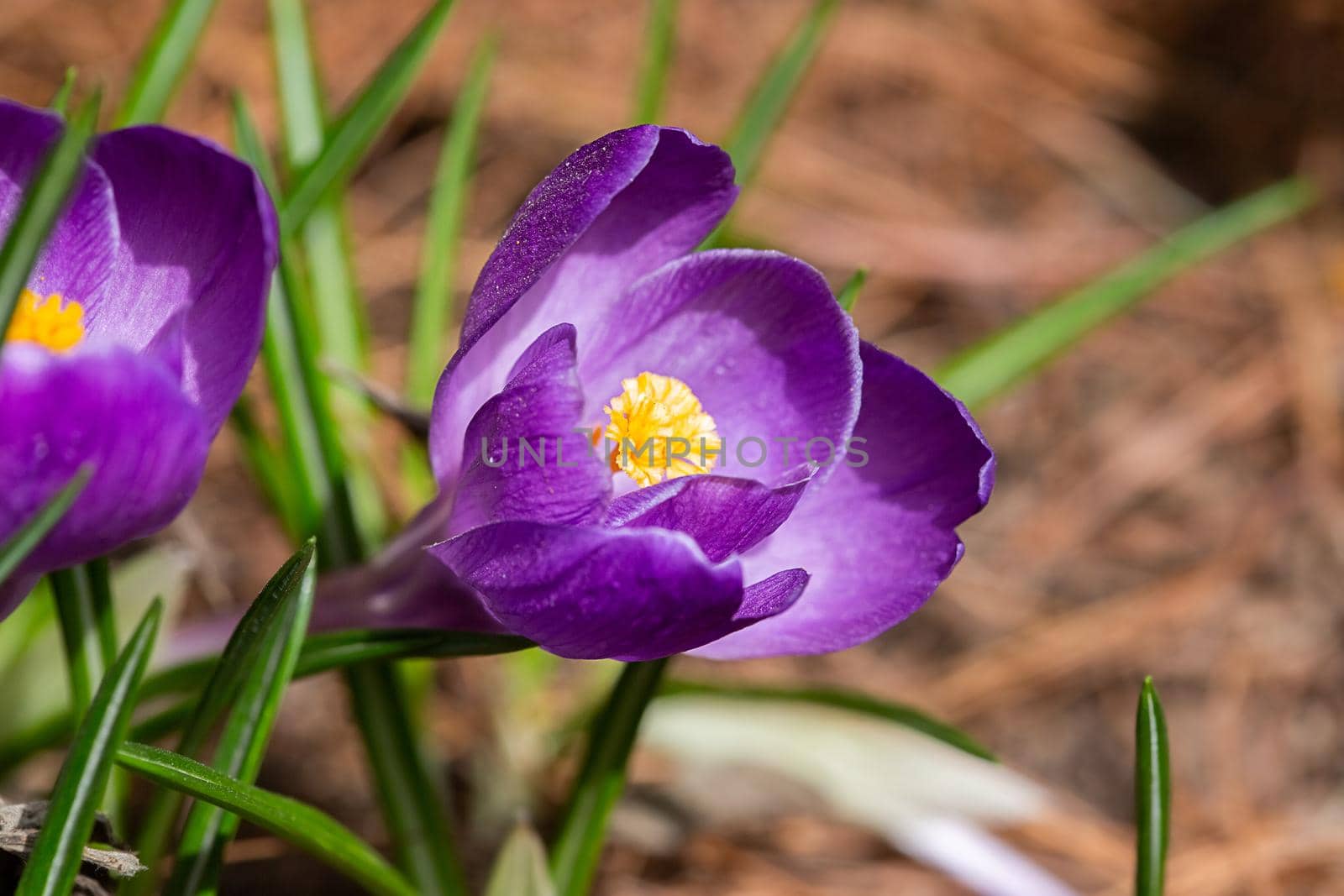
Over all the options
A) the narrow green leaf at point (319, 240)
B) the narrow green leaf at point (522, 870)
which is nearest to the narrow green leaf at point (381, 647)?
the narrow green leaf at point (522, 870)

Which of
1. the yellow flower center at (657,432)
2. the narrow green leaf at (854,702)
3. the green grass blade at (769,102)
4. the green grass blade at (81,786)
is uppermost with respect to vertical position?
the green grass blade at (769,102)

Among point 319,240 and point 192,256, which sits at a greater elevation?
point 319,240

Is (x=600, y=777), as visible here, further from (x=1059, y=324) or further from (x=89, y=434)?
(x=1059, y=324)

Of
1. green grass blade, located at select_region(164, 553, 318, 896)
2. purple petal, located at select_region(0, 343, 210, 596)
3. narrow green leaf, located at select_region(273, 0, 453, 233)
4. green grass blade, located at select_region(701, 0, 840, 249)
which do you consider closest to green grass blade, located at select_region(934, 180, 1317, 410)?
green grass blade, located at select_region(701, 0, 840, 249)

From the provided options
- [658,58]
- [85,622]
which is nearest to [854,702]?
[85,622]

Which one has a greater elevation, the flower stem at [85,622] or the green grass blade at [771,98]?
the green grass blade at [771,98]

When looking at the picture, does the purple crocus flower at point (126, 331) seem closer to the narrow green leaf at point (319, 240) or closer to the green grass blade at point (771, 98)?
the narrow green leaf at point (319, 240)
